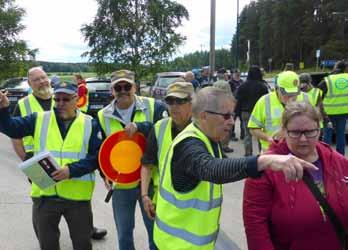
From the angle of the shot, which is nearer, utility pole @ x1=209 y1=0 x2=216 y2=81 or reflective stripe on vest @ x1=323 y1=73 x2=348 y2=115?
reflective stripe on vest @ x1=323 y1=73 x2=348 y2=115

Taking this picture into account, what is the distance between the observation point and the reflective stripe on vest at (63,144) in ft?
11.6

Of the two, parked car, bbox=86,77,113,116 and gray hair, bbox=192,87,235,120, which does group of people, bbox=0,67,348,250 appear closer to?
gray hair, bbox=192,87,235,120

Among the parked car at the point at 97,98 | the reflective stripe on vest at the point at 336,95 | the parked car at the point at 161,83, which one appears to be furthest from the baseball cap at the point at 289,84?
the parked car at the point at 97,98

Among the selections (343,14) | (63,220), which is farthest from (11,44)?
(343,14)

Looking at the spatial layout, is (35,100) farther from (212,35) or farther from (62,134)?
(212,35)

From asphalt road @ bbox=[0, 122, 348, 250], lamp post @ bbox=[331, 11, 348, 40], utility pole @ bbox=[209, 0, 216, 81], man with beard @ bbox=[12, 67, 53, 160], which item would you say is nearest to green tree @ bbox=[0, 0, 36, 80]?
utility pole @ bbox=[209, 0, 216, 81]

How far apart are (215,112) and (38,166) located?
1.54m

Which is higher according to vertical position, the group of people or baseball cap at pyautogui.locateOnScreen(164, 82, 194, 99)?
baseball cap at pyautogui.locateOnScreen(164, 82, 194, 99)

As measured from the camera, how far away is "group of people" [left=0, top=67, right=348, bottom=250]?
7.68 feet

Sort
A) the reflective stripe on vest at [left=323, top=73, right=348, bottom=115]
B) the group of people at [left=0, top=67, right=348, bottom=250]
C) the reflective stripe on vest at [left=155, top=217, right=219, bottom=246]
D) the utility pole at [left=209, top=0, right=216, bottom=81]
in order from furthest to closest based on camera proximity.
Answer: the utility pole at [left=209, top=0, right=216, bottom=81] < the reflective stripe on vest at [left=323, top=73, right=348, bottom=115] < the reflective stripe on vest at [left=155, top=217, right=219, bottom=246] < the group of people at [left=0, top=67, right=348, bottom=250]

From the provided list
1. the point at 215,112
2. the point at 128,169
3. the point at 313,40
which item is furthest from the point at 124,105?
the point at 313,40

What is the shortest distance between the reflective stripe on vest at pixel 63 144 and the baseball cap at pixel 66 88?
179 millimetres

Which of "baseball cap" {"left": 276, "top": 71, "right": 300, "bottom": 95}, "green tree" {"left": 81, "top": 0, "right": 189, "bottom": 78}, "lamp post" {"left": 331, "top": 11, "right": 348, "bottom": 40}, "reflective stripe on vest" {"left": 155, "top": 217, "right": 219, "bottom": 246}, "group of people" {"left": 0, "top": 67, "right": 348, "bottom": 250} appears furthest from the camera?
"lamp post" {"left": 331, "top": 11, "right": 348, "bottom": 40}

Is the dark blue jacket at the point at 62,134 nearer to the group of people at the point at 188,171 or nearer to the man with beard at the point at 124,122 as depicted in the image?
the group of people at the point at 188,171
